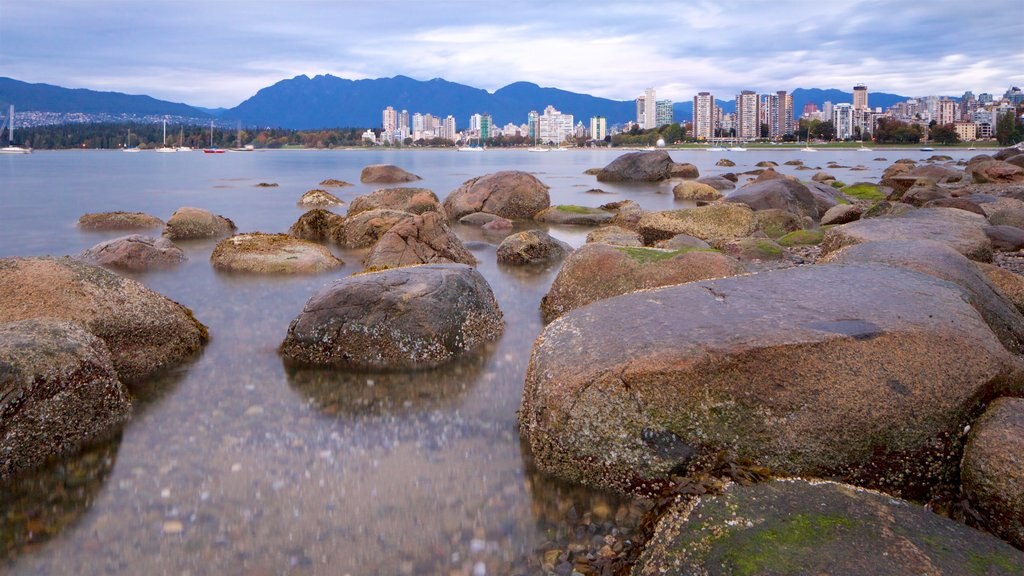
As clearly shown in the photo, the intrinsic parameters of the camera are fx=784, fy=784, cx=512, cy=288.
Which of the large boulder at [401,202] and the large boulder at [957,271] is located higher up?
the large boulder at [401,202]

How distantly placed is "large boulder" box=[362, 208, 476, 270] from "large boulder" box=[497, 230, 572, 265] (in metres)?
1.04

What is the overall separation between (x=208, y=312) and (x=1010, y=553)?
37.0 feet

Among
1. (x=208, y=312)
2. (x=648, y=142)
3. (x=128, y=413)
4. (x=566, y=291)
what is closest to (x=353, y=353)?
(x=128, y=413)

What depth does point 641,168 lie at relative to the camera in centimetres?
5231

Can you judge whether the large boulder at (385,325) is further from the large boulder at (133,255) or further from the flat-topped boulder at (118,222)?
the flat-topped boulder at (118,222)

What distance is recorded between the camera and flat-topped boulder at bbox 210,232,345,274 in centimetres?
1570

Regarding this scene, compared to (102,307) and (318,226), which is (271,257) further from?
(102,307)

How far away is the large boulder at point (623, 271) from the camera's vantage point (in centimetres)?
1044

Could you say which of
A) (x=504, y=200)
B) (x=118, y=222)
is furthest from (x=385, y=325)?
(x=118, y=222)

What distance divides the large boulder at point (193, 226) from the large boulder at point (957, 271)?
61.0ft

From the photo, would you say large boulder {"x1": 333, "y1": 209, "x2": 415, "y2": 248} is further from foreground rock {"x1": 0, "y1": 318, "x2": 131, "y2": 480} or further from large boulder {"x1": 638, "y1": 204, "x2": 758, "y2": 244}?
foreground rock {"x1": 0, "y1": 318, "x2": 131, "y2": 480}

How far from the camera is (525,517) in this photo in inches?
227

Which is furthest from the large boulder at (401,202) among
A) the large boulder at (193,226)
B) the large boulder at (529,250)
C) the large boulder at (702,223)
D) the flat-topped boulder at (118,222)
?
the large boulder at (702,223)

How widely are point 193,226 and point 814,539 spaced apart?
21880 millimetres
